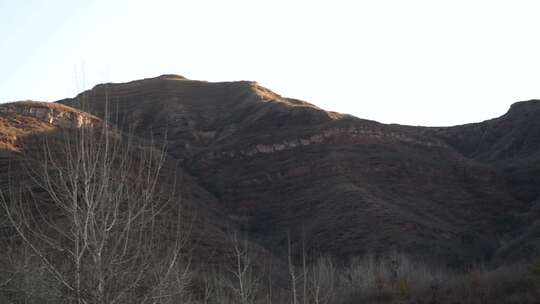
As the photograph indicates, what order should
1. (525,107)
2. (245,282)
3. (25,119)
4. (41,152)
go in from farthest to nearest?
(525,107) < (25,119) < (41,152) < (245,282)

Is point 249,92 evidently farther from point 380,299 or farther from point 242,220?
point 380,299

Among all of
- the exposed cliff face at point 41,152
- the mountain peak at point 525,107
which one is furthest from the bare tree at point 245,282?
the mountain peak at point 525,107

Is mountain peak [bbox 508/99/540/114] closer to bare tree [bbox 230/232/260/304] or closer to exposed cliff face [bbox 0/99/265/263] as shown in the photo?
exposed cliff face [bbox 0/99/265/263]

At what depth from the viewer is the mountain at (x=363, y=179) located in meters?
52.8

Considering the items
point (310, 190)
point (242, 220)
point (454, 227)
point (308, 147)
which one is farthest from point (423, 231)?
point (308, 147)

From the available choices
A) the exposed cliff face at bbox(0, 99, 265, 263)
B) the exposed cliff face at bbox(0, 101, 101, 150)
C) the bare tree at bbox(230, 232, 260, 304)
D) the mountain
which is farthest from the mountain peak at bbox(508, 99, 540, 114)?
the exposed cliff face at bbox(0, 101, 101, 150)

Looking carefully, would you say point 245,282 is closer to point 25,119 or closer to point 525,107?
point 25,119

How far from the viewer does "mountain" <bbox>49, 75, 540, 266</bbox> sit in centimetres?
5284

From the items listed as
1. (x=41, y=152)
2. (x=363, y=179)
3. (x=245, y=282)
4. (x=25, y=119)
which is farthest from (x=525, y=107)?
(x=245, y=282)

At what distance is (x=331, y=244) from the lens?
169 ft

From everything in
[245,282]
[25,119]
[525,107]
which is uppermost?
[25,119]

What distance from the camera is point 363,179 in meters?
64.1

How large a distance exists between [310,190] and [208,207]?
11128mm

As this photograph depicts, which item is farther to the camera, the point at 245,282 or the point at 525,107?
the point at 525,107
